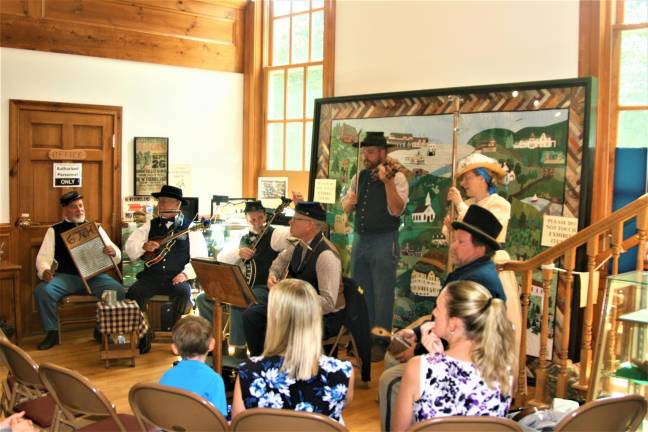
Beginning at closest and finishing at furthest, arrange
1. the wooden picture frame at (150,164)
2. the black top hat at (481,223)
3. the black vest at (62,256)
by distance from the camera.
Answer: the black top hat at (481,223), the black vest at (62,256), the wooden picture frame at (150,164)

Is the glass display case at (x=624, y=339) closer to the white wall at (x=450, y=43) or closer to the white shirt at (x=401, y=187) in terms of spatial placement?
the white wall at (x=450, y=43)

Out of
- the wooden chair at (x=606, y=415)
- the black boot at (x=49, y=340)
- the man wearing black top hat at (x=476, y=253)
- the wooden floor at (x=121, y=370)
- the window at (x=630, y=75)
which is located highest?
the window at (x=630, y=75)

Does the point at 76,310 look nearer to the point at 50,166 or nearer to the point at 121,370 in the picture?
the point at 50,166

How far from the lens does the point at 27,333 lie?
7.25 metres

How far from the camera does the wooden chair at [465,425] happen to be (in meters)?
2.62

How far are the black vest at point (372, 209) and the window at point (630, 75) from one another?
1.88 meters

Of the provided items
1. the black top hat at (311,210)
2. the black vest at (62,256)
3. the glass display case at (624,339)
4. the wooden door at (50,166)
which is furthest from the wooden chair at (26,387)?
the wooden door at (50,166)

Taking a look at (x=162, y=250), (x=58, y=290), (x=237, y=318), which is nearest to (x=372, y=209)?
(x=237, y=318)

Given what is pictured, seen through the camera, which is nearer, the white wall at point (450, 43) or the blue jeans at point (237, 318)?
the white wall at point (450, 43)

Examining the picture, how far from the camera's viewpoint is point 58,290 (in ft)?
22.3

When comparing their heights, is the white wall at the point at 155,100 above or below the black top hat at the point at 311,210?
above

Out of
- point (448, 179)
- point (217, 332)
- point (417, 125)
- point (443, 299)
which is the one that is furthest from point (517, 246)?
point (443, 299)

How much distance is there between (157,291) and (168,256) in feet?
1.07

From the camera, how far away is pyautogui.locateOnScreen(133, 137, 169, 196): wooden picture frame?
25.8 feet
